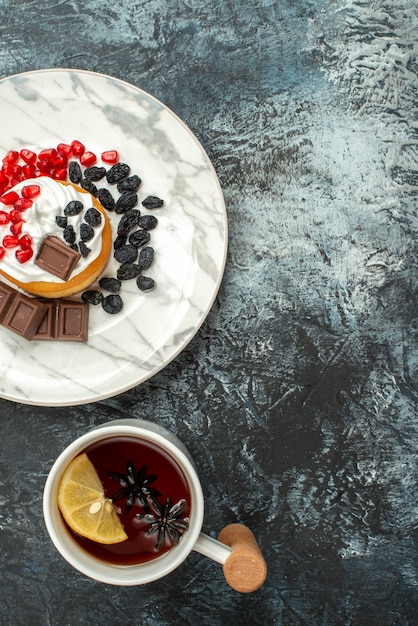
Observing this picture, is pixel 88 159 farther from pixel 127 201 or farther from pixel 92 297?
pixel 92 297

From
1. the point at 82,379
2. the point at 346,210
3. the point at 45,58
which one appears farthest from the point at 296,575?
the point at 45,58

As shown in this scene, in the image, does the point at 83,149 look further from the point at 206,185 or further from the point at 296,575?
the point at 296,575

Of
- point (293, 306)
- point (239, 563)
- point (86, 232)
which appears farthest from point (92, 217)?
point (239, 563)

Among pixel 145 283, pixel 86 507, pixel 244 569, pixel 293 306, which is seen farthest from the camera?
pixel 293 306

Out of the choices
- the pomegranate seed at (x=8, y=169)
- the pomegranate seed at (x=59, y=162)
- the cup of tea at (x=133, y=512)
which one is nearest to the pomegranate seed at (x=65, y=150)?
the pomegranate seed at (x=59, y=162)

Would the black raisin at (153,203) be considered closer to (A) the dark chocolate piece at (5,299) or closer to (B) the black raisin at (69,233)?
(B) the black raisin at (69,233)

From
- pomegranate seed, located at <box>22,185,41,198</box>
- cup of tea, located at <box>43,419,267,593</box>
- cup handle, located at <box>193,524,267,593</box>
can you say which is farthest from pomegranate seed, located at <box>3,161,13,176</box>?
cup handle, located at <box>193,524,267,593</box>
